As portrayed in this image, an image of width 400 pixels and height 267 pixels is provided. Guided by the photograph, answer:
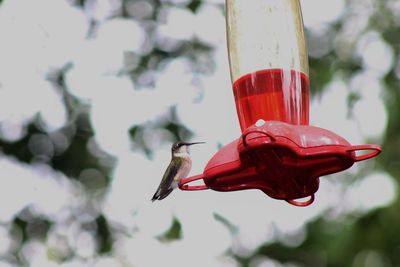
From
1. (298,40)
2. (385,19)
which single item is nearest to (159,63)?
(385,19)

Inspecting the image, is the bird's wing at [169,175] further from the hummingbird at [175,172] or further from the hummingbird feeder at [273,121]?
the hummingbird feeder at [273,121]

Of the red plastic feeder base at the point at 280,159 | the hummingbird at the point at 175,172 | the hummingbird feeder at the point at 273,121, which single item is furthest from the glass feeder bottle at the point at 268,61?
the hummingbird at the point at 175,172

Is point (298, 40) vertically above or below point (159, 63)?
above

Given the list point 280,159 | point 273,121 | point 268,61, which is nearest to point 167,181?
point 268,61

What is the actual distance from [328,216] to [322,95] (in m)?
1.27

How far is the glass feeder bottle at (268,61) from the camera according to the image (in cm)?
464

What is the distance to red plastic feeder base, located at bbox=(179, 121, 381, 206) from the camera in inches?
151

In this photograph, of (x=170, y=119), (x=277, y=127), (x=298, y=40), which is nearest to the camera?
(x=277, y=127)

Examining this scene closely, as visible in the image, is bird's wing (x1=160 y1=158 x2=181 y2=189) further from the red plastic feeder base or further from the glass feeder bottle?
the red plastic feeder base

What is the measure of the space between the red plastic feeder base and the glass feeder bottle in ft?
1.54

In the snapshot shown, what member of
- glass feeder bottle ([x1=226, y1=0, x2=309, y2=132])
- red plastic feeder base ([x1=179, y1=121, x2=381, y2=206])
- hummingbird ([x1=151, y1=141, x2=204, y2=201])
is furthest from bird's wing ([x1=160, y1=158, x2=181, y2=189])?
red plastic feeder base ([x1=179, y1=121, x2=381, y2=206])

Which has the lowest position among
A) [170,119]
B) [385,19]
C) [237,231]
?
[237,231]

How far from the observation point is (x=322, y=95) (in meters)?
9.41

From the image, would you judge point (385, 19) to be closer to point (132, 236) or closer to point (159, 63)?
point (159, 63)
